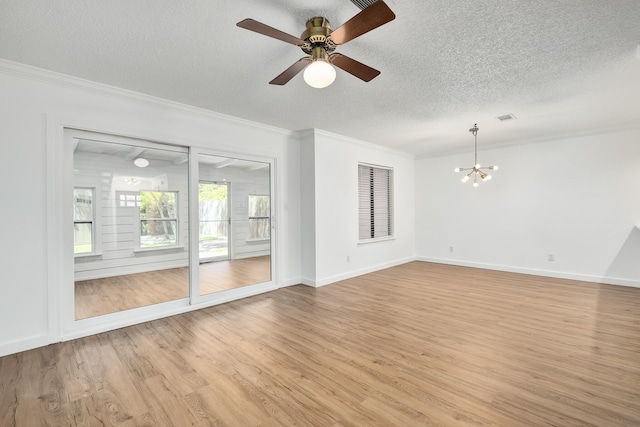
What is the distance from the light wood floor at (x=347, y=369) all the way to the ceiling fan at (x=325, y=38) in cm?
221

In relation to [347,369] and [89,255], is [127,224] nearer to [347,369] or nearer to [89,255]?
[89,255]

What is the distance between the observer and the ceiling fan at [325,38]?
163 cm

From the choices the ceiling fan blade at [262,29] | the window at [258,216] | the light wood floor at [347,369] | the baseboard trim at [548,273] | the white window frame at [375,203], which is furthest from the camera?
the white window frame at [375,203]

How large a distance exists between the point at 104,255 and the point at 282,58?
300 centimetres

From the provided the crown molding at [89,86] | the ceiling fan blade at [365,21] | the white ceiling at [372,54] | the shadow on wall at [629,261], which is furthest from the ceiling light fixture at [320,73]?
the shadow on wall at [629,261]

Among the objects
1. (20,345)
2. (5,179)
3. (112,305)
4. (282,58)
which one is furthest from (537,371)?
(5,179)

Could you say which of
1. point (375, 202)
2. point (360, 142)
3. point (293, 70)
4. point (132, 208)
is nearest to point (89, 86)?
point (132, 208)

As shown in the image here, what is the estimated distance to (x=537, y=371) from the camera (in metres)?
2.31

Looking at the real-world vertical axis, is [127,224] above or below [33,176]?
below

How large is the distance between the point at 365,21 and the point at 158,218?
11.1ft

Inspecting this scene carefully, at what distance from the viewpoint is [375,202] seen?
6.41m

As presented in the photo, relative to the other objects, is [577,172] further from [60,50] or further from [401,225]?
[60,50]

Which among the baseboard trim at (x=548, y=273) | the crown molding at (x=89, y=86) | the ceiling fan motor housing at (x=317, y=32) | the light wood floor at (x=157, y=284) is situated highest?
the crown molding at (x=89, y=86)

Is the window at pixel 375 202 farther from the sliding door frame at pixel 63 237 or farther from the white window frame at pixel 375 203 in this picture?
the sliding door frame at pixel 63 237
